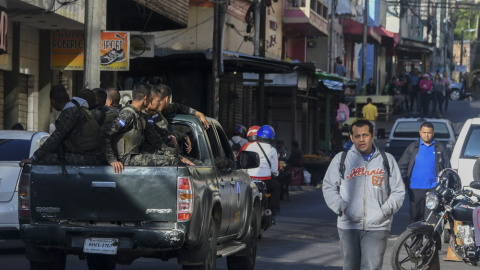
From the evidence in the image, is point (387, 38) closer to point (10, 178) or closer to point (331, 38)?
point (331, 38)

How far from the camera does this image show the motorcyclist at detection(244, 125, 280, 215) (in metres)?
15.4

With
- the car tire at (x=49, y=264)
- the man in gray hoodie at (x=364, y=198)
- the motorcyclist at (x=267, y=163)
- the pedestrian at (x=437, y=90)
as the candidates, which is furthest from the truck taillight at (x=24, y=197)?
the pedestrian at (x=437, y=90)

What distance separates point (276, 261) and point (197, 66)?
1512cm

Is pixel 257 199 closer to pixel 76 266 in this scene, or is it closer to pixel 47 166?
pixel 76 266

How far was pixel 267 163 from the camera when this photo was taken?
1549 centimetres

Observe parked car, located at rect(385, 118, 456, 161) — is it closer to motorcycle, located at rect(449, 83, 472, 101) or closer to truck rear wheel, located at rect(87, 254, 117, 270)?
truck rear wheel, located at rect(87, 254, 117, 270)

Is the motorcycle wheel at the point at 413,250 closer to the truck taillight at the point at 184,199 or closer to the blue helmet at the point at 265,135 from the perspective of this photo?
the truck taillight at the point at 184,199

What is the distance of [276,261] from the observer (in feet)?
42.4

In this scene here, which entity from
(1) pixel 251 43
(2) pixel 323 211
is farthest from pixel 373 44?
(2) pixel 323 211

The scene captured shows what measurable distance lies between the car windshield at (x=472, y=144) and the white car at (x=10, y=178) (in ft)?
21.5

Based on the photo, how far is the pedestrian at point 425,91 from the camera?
4775cm

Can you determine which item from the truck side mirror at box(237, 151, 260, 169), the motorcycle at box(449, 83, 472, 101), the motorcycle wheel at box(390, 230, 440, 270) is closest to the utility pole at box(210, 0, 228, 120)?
the truck side mirror at box(237, 151, 260, 169)

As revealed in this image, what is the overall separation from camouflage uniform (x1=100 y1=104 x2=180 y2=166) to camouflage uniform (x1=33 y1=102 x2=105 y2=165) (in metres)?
0.20

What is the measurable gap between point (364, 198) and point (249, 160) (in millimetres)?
3167
